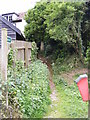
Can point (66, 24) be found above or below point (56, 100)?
above

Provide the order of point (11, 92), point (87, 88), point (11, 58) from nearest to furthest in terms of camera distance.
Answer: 1. point (87, 88)
2. point (11, 92)
3. point (11, 58)

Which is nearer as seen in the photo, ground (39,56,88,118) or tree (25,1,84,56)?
ground (39,56,88,118)

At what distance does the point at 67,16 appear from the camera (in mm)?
3146

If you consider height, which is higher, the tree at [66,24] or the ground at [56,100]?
the tree at [66,24]

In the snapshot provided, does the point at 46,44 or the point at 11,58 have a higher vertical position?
the point at 46,44

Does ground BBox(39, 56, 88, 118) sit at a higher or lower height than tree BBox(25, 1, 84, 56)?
lower

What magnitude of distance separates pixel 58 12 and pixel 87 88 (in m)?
2.71

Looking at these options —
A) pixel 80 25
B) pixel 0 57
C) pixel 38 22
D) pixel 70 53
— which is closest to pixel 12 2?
pixel 0 57

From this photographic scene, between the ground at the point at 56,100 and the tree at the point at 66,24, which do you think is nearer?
the ground at the point at 56,100

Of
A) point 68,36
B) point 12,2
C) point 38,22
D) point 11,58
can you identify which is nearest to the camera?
point 12,2

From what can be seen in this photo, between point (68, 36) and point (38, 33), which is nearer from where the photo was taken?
point (68, 36)

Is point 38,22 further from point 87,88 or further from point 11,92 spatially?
point 87,88

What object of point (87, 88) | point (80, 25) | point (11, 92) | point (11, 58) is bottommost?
point (11, 92)

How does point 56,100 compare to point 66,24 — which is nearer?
point 56,100
